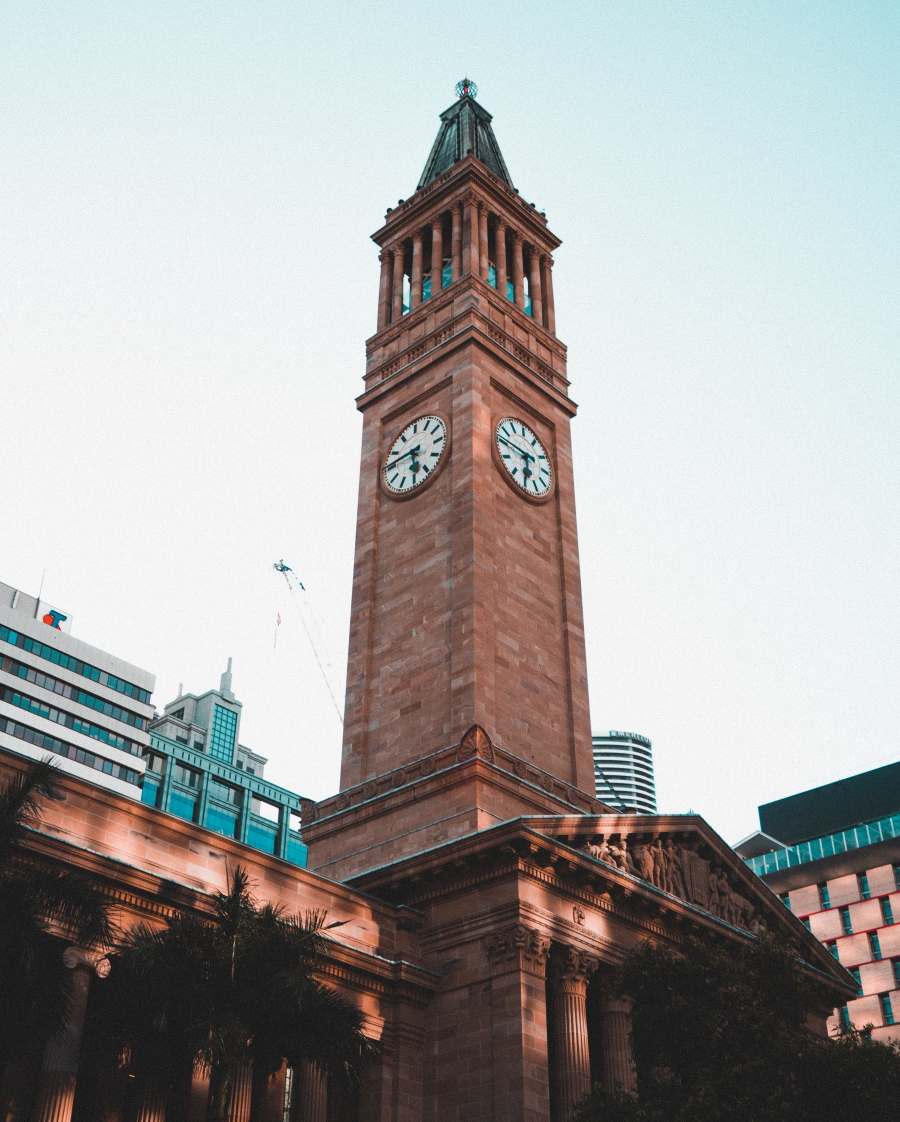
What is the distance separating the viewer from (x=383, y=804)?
144 ft

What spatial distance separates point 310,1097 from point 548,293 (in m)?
39.9

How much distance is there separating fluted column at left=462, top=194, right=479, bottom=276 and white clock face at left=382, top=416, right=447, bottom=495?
7690 mm

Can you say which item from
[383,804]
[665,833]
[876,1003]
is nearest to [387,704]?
[383,804]

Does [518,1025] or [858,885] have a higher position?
[858,885]

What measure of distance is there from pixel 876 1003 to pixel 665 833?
5436 centimetres

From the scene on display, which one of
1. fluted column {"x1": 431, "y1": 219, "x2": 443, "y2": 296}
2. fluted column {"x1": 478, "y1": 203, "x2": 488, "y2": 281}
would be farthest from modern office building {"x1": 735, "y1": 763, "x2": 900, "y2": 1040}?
fluted column {"x1": 431, "y1": 219, "x2": 443, "y2": 296}

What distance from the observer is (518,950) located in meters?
36.1

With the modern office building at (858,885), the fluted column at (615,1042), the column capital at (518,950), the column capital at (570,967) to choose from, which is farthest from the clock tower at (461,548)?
the modern office building at (858,885)

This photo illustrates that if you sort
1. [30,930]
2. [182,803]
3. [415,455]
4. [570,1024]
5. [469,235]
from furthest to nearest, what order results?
[182,803] → [469,235] → [415,455] → [570,1024] → [30,930]

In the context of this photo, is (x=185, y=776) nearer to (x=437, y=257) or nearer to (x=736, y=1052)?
(x=437, y=257)

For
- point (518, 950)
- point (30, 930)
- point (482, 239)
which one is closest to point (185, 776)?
point (482, 239)

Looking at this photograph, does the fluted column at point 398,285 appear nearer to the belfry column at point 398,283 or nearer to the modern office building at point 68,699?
the belfry column at point 398,283

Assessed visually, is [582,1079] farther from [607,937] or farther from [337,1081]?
[337,1081]

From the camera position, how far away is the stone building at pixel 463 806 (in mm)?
34094
